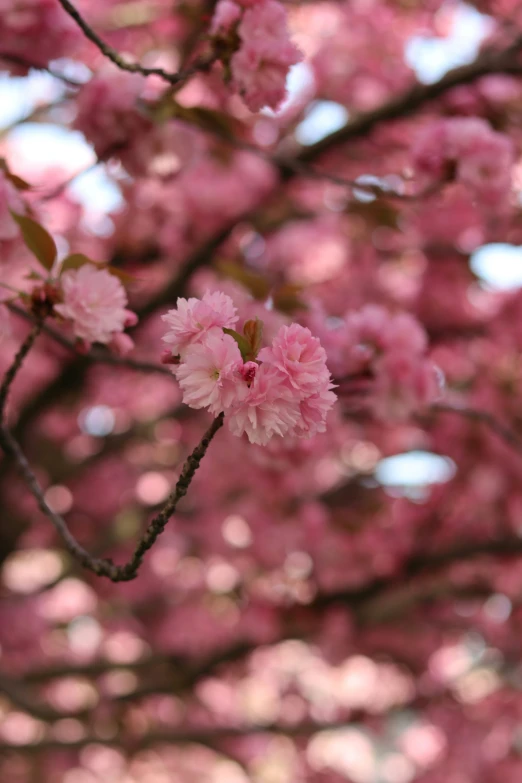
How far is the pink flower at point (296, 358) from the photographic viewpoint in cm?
62

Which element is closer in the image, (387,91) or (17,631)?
(17,631)

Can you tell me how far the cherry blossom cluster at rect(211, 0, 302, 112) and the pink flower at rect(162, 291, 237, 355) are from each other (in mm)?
578

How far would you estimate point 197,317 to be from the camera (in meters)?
0.64

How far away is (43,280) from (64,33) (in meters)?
0.63

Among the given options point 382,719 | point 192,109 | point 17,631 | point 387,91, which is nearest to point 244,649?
point 17,631

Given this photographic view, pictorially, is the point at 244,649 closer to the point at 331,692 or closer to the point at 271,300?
the point at 271,300

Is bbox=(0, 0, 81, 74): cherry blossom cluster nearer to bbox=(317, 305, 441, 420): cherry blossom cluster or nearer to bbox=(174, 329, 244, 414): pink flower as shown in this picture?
bbox=(317, 305, 441, 420): cherry blossom cluster

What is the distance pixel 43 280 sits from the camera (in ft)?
3.08

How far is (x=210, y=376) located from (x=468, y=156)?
1.00 metres

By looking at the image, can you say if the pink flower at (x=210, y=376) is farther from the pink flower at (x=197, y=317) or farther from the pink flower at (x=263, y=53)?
the pink flower at (x=263, y=53)

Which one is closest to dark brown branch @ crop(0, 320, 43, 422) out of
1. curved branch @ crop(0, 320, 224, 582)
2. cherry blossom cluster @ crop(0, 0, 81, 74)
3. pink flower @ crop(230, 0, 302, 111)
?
curved branch @ crop(0, 320, 224, 582)

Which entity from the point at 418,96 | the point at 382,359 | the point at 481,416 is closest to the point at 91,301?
the point at 382,359

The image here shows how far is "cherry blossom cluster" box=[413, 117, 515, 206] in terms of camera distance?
137cm

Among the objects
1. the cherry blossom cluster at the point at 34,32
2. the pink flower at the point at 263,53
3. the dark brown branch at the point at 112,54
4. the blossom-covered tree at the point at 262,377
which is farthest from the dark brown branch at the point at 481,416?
the cherry blossom cluster at the point at 34,32
